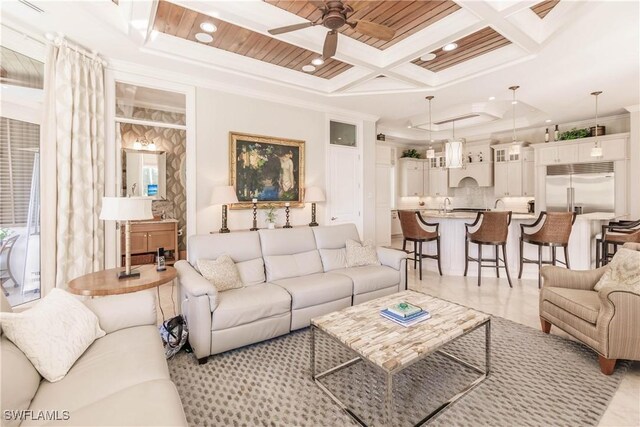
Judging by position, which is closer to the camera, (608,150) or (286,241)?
(286,241)

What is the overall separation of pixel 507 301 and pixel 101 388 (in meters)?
4.05

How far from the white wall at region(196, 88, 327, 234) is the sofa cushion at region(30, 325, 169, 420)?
247 centimetres

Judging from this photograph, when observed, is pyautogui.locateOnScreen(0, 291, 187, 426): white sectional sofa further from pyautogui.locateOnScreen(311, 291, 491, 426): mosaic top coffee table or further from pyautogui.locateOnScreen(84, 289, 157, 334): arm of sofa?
pyautogui.locateOnScreen(311, 291, 491, 426): mosaic top coffee table

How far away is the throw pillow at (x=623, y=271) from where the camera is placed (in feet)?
8.00

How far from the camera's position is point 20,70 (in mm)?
2906

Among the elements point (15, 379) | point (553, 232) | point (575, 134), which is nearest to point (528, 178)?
point (575, 134)

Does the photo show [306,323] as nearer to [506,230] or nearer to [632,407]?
[632,407]

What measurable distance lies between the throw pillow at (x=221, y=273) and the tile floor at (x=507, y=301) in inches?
40.8

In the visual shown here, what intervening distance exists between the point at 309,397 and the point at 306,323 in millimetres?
952

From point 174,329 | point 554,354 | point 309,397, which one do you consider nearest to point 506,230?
point 554,354

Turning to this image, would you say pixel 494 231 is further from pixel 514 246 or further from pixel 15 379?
pixel 15 379

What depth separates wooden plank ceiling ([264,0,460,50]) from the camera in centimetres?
279

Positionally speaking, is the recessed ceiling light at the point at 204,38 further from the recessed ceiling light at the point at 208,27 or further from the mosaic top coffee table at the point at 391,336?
the mosaic top coffee table at the point at 391,336

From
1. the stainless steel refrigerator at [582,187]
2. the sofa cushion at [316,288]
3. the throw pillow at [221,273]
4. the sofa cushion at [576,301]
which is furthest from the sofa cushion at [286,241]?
the stainless steel refrigerator at [582,187]
